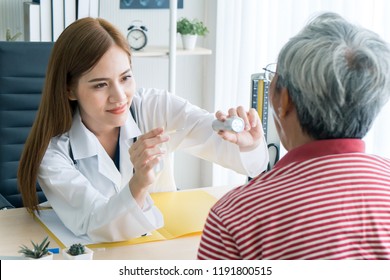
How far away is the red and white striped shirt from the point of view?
101 centimetres

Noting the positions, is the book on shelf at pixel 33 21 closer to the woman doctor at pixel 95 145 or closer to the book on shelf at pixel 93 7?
the book on shelf at pixel 93 7

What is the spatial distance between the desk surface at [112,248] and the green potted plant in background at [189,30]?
73.0 inches

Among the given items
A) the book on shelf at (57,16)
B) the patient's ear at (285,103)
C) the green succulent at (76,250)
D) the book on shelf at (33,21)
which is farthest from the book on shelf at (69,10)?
the patient's ear at (285,103)

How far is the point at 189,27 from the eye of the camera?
11.5ft

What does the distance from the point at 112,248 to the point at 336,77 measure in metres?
0.86

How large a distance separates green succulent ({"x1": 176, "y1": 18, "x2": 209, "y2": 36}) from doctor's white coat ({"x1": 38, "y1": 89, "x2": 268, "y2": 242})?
1.32 meters

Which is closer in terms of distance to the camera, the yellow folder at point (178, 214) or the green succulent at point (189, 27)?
the yellow folder at point (178, 214)

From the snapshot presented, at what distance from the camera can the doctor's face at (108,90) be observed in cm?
191

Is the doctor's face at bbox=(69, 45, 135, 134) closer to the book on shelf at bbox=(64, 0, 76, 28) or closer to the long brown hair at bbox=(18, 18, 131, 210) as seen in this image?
the long brown hair at bbox=(18, 18, 131, 210)

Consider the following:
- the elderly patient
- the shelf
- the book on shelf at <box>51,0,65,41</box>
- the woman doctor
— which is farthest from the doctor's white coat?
the shelf

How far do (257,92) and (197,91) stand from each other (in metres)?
1.89

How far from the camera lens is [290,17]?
3.10 meters

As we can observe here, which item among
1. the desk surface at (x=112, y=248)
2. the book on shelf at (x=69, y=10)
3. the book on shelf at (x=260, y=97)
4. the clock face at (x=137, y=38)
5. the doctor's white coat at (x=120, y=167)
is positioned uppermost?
the book on shelf at (x=69, y=10)
